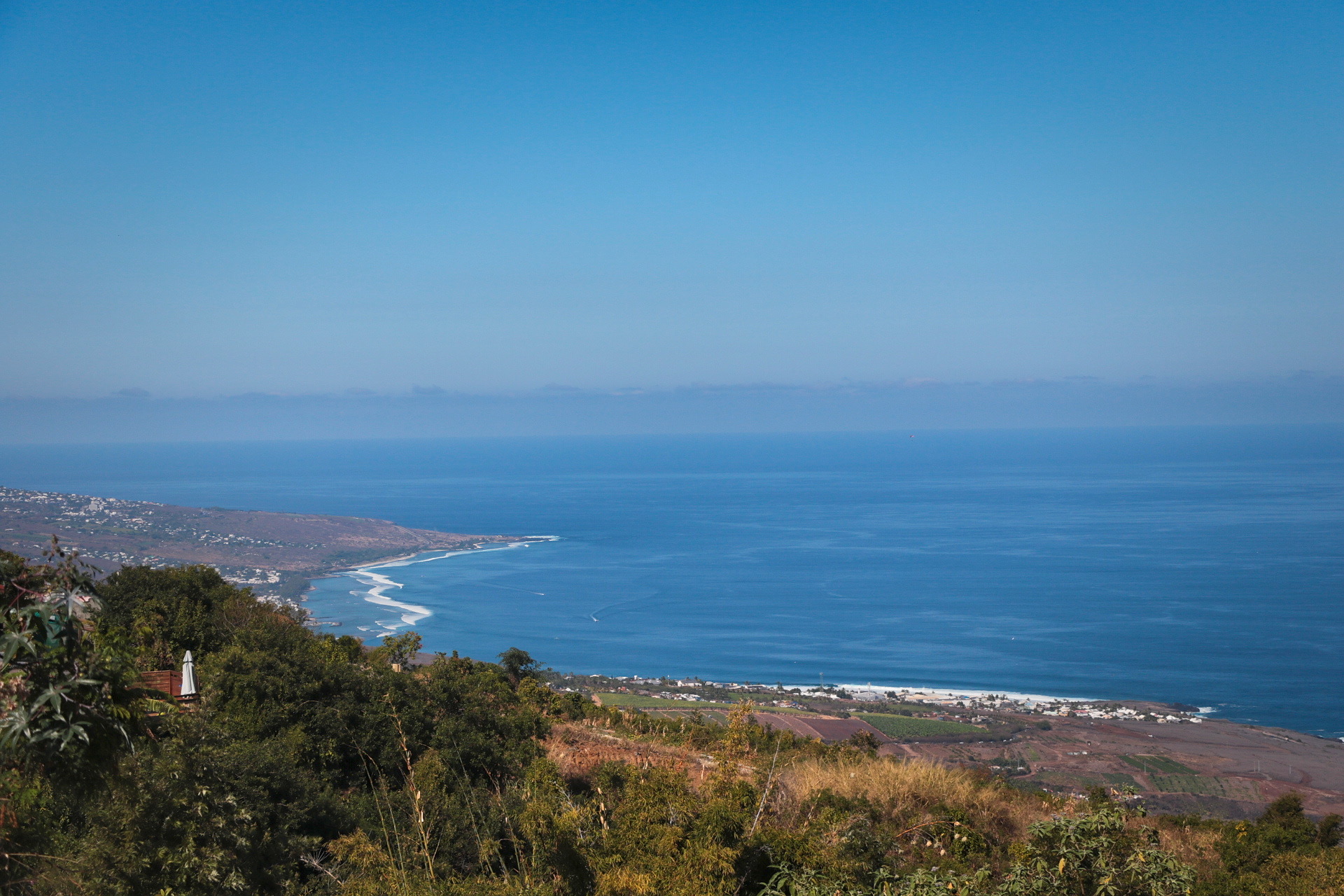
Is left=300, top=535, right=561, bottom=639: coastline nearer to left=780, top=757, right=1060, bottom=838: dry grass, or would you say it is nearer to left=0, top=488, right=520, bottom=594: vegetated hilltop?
left=0, top=488, right=520, bottom=594: vegetated hilltop

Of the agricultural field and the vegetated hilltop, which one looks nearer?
the agricultural field

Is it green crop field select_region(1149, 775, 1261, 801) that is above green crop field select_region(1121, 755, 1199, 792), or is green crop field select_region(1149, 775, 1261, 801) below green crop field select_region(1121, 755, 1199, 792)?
above

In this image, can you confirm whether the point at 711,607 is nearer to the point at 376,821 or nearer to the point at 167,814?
the point at 376,821

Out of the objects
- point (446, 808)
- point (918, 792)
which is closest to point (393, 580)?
point (446, 808)

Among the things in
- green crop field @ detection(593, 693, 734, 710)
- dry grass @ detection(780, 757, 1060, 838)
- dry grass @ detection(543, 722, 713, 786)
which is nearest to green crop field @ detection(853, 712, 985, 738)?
green crop field @ detection(593, 693, 734, 710)

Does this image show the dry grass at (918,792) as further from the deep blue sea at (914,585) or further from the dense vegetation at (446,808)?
the deep blue sea at (914,585)

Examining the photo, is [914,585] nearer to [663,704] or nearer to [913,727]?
[913,727]
